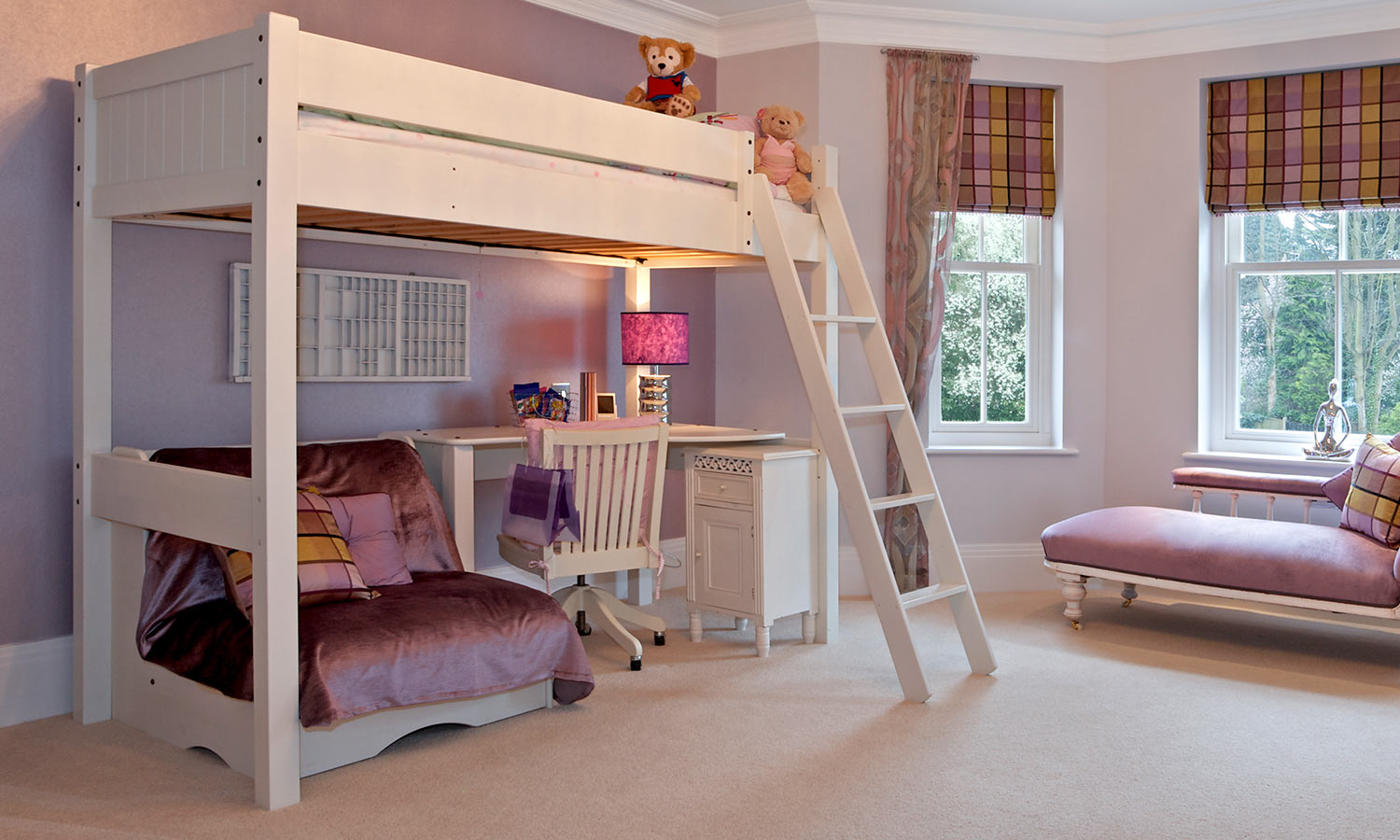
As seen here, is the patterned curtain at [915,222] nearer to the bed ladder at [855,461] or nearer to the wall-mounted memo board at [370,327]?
the bed ladder at [855,461]

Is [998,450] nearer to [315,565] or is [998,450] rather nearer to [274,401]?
[315,565]

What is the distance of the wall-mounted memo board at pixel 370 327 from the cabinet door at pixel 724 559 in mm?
1069

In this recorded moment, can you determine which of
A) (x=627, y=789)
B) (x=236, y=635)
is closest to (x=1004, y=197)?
(x=627, y=789)

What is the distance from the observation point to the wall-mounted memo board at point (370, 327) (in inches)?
138

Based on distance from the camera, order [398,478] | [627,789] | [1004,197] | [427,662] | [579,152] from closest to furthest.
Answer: [627,789] < [427,662] < [579,152] < [398,478] < [1004,197]

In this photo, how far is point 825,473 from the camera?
4.06 meters

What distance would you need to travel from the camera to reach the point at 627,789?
2.65 metres

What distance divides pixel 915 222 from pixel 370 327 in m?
2.37

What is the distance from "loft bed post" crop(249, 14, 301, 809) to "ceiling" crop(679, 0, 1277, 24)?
262cm

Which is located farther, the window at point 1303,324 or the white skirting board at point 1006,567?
the white skirting board at point 1006,567

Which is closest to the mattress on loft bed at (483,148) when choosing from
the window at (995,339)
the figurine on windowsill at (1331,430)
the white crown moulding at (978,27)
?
the white crown moulding at (978,27)

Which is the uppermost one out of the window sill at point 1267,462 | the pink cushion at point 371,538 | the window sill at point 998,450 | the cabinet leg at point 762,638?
the window sill at point 998,450

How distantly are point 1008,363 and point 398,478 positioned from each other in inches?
115

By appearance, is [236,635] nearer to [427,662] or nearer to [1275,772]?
[427,662]
